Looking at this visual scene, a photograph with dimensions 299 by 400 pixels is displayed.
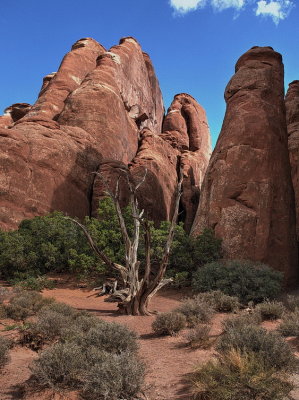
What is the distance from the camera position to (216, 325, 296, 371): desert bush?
18.8 ft

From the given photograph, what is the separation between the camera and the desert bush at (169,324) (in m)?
8.97

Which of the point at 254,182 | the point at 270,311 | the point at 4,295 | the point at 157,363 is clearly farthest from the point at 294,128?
the point at 157,363

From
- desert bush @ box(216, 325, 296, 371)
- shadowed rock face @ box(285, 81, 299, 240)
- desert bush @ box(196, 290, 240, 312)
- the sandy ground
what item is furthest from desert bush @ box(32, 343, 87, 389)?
shadowed rock face @ box(285, 81, 299, 240)

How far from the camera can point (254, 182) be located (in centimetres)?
2053

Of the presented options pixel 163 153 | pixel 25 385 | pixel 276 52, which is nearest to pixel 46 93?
pixel 163 153

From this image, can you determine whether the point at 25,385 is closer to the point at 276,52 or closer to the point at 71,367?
the point at 71,367

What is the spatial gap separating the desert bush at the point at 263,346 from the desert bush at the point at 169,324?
2.49m

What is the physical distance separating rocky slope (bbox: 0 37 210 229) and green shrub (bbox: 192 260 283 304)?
9.81 m

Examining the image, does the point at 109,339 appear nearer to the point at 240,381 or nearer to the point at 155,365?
the point at 155,365

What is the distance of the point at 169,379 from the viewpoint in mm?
6004

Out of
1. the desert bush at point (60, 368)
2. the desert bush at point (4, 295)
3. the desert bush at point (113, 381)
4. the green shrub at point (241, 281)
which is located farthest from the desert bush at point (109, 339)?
the green shrub at point (241, 281)

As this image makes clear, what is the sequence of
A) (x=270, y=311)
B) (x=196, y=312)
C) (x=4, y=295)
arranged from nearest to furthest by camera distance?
(x=196, y=312) < (x=270, y=311) < (x=4, y=295)

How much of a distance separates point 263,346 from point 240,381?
1.39 m

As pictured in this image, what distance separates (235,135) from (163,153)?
670 inches
